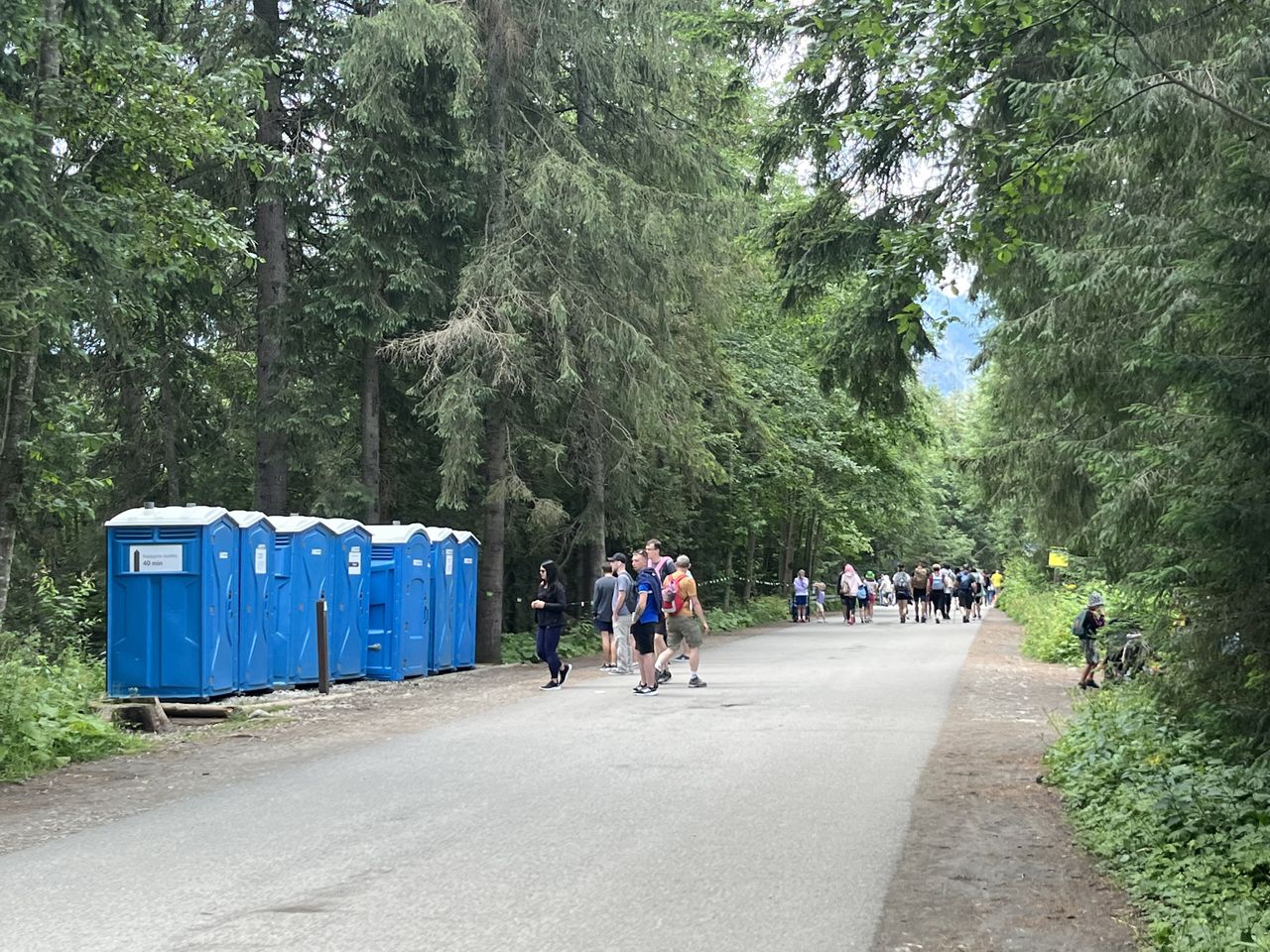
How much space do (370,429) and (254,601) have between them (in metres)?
7.73

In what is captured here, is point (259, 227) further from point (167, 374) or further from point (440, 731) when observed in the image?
point (440, 731)

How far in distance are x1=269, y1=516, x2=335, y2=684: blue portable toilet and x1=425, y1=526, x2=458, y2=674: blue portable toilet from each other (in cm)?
245

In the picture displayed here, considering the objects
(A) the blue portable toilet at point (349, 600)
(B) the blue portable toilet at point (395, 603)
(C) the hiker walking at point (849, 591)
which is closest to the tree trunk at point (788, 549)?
(C) the hiker walking at point (849, 591)

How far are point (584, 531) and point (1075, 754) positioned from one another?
16983 mm

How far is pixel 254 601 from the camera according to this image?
51.8ft

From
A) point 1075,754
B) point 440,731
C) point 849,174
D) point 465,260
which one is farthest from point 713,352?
point 1075,754

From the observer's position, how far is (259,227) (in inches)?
910

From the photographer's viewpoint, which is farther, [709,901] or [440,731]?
[440,731]

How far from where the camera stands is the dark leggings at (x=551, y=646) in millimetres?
17344

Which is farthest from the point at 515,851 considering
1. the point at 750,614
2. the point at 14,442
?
the point at 750,614

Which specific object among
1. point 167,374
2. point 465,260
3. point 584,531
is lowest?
point 584,531

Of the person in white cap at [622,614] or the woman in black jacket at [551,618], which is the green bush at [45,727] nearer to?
the woman in black jacket at [551,618]

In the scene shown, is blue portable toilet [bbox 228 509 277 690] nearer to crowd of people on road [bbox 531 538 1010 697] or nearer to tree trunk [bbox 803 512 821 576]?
crowd of people on road [bbox 531 538 1010 697]

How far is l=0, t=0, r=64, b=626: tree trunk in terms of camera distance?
39.0ft
